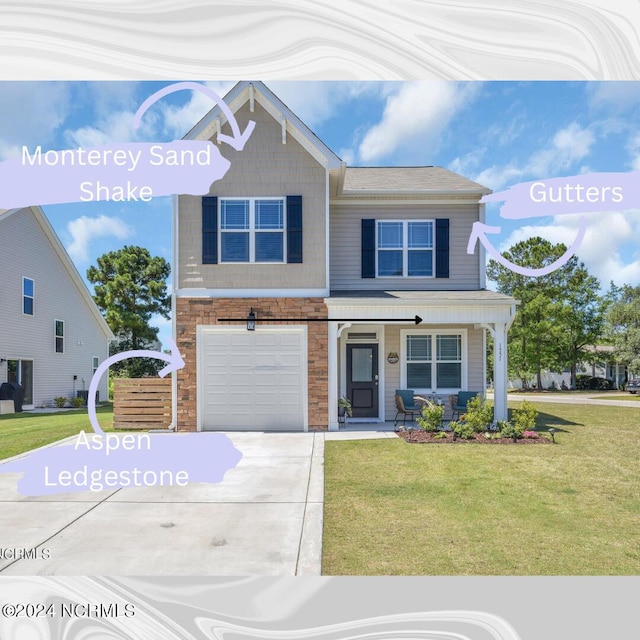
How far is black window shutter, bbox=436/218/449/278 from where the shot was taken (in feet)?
35.2

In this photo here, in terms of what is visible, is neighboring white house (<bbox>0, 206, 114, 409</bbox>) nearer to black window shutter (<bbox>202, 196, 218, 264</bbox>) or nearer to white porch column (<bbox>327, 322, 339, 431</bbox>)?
black window shutter (<bbox>202, 196, 218, 264</bbox>)

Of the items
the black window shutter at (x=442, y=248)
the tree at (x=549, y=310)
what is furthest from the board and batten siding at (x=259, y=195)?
the tree at (x=549, y=310)

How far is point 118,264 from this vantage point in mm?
7539

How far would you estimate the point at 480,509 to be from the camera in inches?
184

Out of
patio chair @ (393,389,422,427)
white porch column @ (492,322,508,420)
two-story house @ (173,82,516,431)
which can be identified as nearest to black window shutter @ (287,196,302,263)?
two-story house @ (173,82,516,431)

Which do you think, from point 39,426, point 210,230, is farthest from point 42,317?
point 210,230

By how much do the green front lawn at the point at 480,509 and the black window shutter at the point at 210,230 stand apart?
13.2 feet

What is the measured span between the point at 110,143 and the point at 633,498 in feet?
19.0

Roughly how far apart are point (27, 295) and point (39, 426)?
132 centimetres

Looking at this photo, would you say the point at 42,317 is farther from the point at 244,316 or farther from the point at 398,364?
the point at 398,364

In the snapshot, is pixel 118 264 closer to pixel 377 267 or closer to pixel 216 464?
pixel 216 464

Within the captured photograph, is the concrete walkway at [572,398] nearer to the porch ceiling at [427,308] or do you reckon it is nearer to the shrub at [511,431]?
the porch ceiling at [427,308]

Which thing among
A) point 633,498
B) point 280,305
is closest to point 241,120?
point 280,305

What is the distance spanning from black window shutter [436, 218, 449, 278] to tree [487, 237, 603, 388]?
228 centimetres
